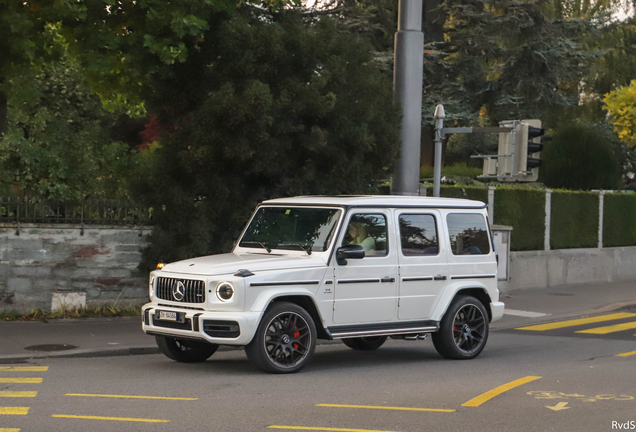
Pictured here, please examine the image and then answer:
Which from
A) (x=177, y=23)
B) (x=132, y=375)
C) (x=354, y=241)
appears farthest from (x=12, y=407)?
(x=177, y=23)

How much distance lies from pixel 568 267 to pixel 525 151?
32.6 ft

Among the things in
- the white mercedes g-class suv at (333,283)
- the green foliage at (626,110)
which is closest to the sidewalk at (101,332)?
the white mercedes g-class suv at (333,283)

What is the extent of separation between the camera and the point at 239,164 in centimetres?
1417

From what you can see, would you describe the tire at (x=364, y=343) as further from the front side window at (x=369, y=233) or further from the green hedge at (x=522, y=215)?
the green hedge at (x=522, y=215)

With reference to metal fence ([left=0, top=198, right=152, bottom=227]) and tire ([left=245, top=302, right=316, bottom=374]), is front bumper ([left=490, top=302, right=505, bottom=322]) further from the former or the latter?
metal fence ([left=0, top=198, right=152, bottom=227])

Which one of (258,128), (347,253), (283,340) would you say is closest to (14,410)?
(283,340)

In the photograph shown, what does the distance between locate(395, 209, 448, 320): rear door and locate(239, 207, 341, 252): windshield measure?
0.95 metres

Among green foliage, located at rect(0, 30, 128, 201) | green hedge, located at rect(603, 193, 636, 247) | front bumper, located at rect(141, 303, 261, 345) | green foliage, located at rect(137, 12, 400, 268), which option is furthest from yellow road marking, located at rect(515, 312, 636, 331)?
green foliage, located at rect(0, 30, 128, 201)

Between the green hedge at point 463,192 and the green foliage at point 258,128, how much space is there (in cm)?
524

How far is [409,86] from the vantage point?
599 inches

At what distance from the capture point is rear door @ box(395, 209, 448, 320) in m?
11.0

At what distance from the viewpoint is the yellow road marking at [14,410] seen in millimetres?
7676

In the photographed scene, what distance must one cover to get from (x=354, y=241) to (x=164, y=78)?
5390mm

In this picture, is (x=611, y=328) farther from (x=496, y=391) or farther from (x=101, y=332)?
(x=101, y=332)
